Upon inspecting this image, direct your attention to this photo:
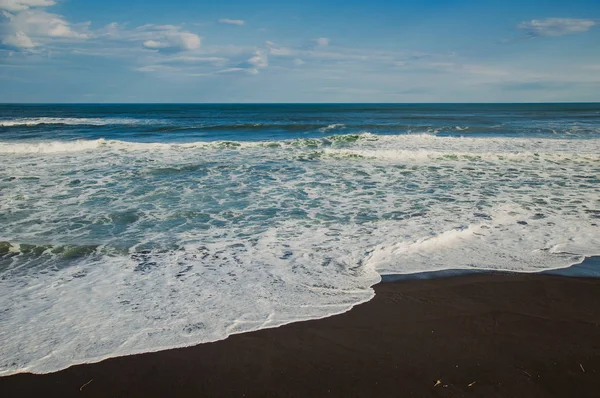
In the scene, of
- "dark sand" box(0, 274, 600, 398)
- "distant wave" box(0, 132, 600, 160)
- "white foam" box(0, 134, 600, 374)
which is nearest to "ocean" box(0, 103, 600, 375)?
"white foam" box(0, 134, 600, 374)

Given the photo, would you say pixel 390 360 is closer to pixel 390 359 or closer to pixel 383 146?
pixel 390 359

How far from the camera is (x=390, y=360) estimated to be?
150 inches

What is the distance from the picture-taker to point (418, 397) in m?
3.33

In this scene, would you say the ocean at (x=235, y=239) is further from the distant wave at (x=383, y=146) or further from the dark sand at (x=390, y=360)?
the distant wave at (x=383, y=146)

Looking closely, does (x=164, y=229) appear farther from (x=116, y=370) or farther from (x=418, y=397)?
(x=418, y=397)

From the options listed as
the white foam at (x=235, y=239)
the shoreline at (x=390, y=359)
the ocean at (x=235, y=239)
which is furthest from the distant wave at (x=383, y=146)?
the shoreline at (x=390, y=359)

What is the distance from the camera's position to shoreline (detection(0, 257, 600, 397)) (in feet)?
11.4

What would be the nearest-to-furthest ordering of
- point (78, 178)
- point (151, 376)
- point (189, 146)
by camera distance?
point (151, 376) → point (78, 178) → point (189, 146)

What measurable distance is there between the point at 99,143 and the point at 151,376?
69.4 ft

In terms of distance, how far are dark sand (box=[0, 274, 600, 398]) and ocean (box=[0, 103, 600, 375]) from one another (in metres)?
0.25

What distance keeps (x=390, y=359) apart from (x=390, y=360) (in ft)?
0.05

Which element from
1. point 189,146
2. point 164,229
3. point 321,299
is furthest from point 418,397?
point 189,146

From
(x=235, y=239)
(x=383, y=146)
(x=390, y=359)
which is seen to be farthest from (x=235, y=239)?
(x=383, y=146)

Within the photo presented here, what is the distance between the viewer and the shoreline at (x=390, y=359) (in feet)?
11.4
